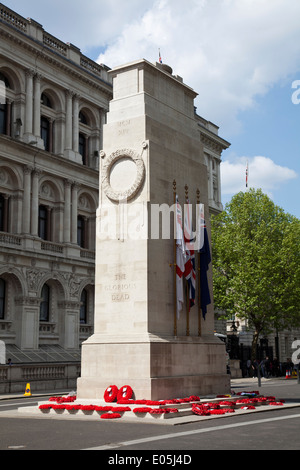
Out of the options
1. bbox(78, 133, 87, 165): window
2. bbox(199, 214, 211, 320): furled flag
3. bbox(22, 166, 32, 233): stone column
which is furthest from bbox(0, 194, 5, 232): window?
bbox(199, 214, 211, 320): furled flag

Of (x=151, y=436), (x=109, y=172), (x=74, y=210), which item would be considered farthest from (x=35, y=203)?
(x=151, y=436)

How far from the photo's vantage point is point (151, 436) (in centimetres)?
1339

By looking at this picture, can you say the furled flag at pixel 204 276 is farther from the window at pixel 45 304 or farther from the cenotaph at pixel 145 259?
the window at pixel 45 304

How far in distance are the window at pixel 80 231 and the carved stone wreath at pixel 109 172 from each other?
27.4 m

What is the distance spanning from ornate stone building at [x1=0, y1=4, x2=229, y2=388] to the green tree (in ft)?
37.4

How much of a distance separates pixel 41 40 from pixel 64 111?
566 centimetres

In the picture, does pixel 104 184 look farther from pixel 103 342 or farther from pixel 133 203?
pixel 103 342

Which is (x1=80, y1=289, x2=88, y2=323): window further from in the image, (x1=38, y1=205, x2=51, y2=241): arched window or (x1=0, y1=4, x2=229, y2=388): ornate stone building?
(x1=38, y1=205, x2=51, y2=241): arched window

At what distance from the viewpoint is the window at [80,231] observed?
49.4 metres

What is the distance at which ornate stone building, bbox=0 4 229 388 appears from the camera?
136 ft

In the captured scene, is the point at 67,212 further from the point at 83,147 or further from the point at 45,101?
the point at 45,101

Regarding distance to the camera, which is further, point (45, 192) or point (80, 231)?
point (80, 231)

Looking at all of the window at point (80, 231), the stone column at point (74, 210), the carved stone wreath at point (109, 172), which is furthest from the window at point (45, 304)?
the carved stone wreath at point (109, 172)

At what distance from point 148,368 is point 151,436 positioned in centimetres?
565
